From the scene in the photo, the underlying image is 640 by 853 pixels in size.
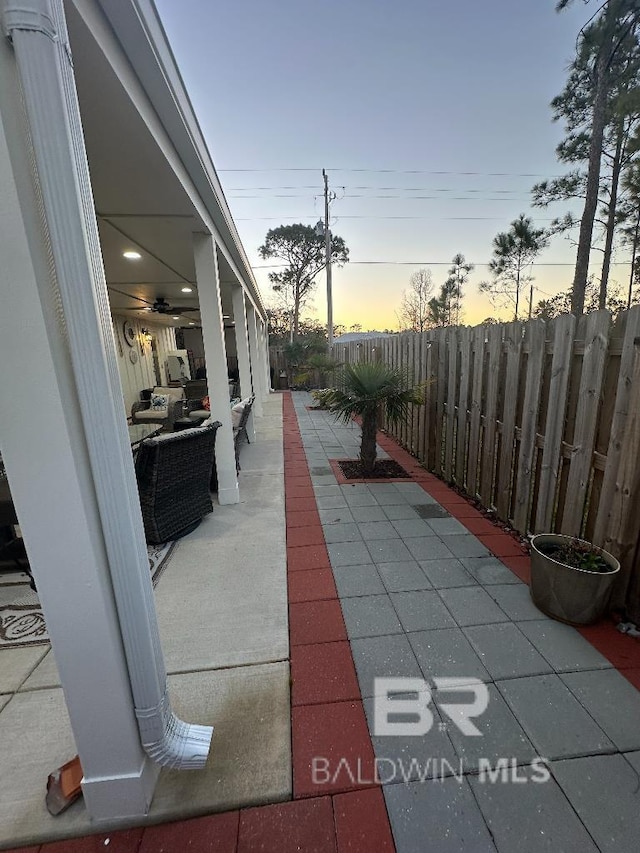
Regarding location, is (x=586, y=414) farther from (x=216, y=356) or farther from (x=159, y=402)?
(x=159, y=402)

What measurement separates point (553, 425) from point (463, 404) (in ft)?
4.12

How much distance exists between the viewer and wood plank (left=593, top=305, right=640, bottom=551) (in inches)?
70.6

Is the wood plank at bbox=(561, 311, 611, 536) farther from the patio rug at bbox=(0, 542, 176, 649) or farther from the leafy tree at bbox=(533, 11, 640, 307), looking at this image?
the leafy tree at bbox=(533, 11, 640, 307)

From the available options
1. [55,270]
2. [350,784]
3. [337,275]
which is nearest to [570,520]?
[350,784]

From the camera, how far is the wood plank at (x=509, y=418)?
2721mm

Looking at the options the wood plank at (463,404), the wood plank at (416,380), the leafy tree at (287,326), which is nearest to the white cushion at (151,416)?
the wood plank at (416,380)

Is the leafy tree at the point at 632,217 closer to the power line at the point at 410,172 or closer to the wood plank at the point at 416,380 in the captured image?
the power line at the point at 410,172

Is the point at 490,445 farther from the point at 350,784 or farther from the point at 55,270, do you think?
the point at 55,270

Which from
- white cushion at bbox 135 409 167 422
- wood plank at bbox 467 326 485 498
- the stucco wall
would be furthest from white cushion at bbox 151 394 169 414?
wood plank at bbox 467 326 485 498

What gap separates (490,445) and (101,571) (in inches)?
119

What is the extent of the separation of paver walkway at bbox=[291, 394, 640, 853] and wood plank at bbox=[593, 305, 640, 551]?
544 mm

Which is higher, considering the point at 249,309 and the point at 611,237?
the point at 611,237

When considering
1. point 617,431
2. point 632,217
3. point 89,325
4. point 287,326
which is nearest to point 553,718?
point 617,431

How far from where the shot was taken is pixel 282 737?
132cm
